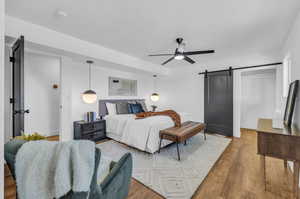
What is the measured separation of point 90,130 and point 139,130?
155 cm

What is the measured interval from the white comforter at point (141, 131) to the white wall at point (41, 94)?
224cm

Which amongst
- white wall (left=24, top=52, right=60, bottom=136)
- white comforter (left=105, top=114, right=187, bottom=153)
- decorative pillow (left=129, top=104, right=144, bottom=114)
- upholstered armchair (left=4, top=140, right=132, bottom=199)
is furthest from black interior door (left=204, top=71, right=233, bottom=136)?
white wall (left=24, top=52, right=60, bottom=136)

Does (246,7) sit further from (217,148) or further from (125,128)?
(125,128)

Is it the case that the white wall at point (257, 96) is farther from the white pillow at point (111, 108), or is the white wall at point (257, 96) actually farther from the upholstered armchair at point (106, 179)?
the upholstered armchair at point (106, 179)

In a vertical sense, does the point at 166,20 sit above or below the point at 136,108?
above

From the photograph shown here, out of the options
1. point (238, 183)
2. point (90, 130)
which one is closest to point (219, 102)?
point (238, 183)

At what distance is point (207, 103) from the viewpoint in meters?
4.95

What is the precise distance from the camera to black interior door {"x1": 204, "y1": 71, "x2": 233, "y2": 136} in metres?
4.45

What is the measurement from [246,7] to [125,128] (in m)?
3.31

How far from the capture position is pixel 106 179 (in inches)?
40.5

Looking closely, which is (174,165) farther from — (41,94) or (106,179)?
(41,94)

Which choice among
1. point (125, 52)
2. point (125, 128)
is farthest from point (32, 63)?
point (125, 128)

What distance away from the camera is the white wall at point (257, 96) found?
472 centimetres

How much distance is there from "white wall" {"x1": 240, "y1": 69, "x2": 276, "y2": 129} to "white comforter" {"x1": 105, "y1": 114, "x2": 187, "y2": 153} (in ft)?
12.2
